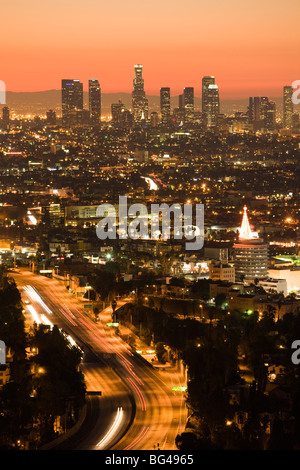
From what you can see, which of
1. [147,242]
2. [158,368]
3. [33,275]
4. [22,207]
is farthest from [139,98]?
[158,368]

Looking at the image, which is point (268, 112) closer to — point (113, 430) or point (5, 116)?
point (5, 116)

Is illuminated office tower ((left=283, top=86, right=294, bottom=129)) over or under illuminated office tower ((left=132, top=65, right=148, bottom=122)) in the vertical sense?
under

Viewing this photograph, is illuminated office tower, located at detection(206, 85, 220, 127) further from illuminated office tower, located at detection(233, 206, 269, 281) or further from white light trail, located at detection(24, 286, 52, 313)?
white light trail, located at detection(24, 286, 52, 313)

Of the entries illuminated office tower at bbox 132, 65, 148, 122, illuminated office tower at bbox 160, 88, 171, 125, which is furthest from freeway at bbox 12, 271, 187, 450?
illuminated office tower at bbox 132, 65, 148, 122

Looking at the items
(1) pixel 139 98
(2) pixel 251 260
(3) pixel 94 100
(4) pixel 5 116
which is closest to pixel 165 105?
(1) pixel 139 98

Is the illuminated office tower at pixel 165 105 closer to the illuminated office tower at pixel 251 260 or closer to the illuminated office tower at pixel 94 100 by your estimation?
the illuminated office tower at pixel 94 100

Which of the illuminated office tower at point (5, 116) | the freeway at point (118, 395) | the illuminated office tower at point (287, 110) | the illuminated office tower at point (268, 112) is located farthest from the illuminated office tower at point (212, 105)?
the freeway at point (118, 395)
